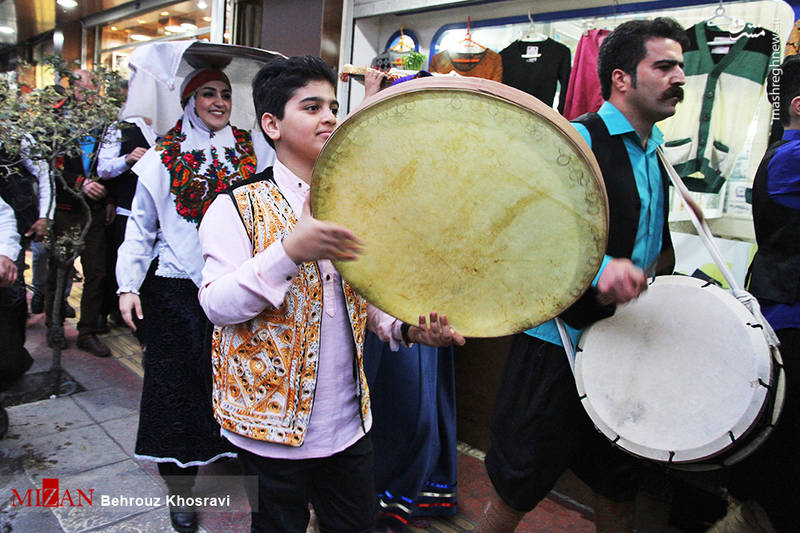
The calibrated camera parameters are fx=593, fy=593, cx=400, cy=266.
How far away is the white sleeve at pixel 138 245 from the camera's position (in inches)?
98.9

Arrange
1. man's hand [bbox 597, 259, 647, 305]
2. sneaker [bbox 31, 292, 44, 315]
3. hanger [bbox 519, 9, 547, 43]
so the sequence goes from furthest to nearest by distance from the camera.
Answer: sneaker [bbox 31, 292, 44, 315] → hanger [bbox 519, 9, 547, 43] → man's hand [bbox 597, 259, 647, 305]

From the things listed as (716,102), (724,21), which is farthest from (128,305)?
(724,21)

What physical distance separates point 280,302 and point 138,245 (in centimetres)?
146

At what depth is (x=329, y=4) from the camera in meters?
4.99

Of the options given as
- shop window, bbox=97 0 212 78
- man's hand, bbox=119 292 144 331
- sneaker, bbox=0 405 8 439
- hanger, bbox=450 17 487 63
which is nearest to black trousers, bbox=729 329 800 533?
man's hand, bbox=119 292 144 331

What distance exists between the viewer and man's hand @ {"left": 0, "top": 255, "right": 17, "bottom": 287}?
2648mm

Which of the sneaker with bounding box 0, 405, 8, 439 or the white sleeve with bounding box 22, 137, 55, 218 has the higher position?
the white sleeve with bounding box 22, 137, 55, 218

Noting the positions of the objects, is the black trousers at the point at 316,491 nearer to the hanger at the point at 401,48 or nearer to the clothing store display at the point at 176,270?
the clothing store display at the point at 176,270

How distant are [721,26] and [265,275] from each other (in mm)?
2942

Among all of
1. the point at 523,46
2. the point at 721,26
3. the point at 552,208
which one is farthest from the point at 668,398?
the point at 523,46

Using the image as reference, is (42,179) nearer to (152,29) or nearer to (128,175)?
(128,175)

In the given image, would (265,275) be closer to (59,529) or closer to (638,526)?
(59,529)

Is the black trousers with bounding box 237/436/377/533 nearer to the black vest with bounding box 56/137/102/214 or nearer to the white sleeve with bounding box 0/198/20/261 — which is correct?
the white sleeve with bounding box 0/198/20/261

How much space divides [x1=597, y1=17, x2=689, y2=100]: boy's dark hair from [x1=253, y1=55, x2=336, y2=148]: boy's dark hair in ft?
3.24
